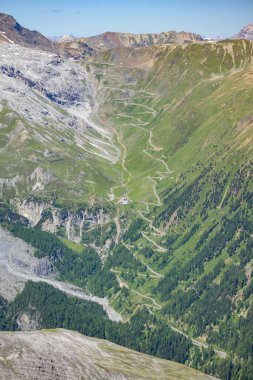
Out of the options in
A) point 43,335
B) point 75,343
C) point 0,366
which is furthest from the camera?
point 75,343

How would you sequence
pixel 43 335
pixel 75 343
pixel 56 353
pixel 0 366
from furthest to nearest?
1. pixel 75 343
2. pixel 43 335
3. pixel 56 353
4. pixel 0 366

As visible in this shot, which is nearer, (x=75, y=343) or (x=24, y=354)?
(x=24, y=354)

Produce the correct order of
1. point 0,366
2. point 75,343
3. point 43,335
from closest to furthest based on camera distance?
point 0,366
point 43,335
point 75,343

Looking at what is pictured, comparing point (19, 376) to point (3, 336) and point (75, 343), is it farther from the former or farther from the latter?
point (75, 343)

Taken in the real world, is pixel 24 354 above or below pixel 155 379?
above

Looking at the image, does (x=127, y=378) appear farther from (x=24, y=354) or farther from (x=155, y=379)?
(x=24, y=354)

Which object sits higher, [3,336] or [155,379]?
[3,336]

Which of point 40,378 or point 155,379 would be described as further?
point 155,379

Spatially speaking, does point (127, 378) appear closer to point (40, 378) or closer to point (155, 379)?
point (155, 379)

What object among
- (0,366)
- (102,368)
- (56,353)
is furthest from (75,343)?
(0,366)
